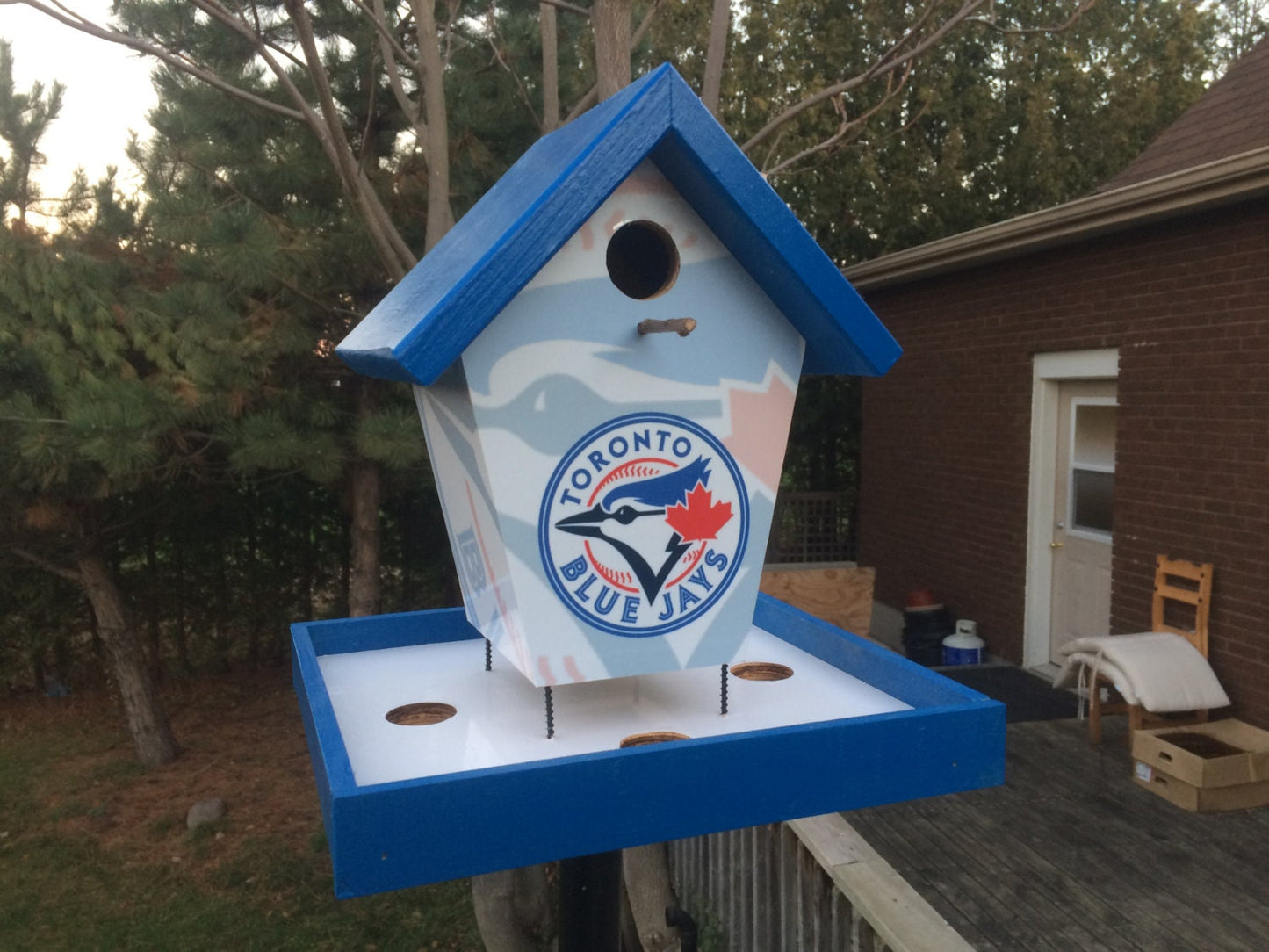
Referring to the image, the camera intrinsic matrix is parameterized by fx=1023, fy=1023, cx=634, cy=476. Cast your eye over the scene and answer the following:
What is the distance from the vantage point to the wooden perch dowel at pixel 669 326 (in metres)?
1.35

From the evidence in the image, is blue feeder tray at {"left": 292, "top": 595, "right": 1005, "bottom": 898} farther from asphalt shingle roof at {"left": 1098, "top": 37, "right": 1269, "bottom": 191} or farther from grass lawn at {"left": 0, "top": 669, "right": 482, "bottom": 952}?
asphalt shingle roof at {"left": 1098, "top": 37, "right": 1269, "bottom": 191}

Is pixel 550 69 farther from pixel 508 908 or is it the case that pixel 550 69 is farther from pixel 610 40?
pixel 508 908

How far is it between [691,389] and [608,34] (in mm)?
2306

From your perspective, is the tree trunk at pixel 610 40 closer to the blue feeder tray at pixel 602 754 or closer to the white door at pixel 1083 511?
the blue feeder tray at pixel 602 754

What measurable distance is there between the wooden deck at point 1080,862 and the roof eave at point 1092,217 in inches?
113

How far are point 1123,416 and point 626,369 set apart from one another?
5.49 metres

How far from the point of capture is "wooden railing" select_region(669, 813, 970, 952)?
9.37ft

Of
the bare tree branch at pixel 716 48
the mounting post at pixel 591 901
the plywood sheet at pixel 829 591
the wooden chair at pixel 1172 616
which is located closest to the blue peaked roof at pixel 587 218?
the mounting post at pixel 591 901

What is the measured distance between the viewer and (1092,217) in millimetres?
5820

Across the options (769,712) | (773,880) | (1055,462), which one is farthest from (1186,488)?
(769,712)

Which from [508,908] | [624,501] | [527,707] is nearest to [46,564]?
[508,908]

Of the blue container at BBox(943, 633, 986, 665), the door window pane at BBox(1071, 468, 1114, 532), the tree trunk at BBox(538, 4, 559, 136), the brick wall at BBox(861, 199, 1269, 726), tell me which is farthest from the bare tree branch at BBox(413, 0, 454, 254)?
the blue container at BBox(943, 633, 986, 665)

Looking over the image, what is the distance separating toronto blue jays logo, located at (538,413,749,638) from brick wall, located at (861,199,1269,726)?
4596 mm

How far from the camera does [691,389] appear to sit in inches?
59.5
